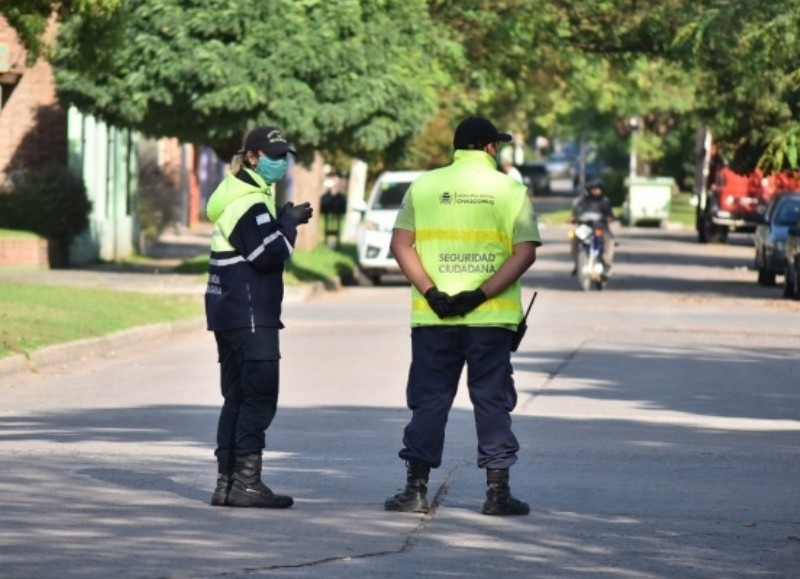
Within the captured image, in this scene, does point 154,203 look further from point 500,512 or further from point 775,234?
point 500,512

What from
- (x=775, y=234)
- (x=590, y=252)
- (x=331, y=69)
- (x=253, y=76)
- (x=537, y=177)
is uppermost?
(x=331, y=69)

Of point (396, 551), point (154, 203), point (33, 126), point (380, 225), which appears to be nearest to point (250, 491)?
point (396, 551)

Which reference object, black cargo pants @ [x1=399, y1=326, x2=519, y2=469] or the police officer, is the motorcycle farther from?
black cargo pants @ [x1=399, y1=326, x2=519, y2=469]

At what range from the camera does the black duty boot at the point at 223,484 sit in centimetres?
1048

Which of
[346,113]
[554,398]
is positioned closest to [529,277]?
[346,113]

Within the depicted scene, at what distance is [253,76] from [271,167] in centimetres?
2201

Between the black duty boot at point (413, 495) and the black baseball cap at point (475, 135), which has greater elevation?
the black baseball cap at point (475, 135)

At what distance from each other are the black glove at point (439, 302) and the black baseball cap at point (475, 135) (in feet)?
2.44

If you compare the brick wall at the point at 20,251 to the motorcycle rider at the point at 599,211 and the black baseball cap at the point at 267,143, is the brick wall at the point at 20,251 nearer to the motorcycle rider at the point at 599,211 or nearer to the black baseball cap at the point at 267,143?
the motorcycle rider at the point at 599,211

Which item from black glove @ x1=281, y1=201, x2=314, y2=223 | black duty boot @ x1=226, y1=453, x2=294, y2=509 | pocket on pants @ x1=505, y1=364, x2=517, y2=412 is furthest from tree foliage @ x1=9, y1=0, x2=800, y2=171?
pocket on pants @ x1=505, y1=364, x2=517, y2=412

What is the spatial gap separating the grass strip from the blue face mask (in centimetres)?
877

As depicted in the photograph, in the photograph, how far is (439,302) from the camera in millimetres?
10109

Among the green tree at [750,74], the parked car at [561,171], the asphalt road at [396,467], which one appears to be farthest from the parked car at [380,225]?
the parked car at [561,171]

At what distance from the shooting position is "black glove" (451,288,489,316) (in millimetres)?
10102
